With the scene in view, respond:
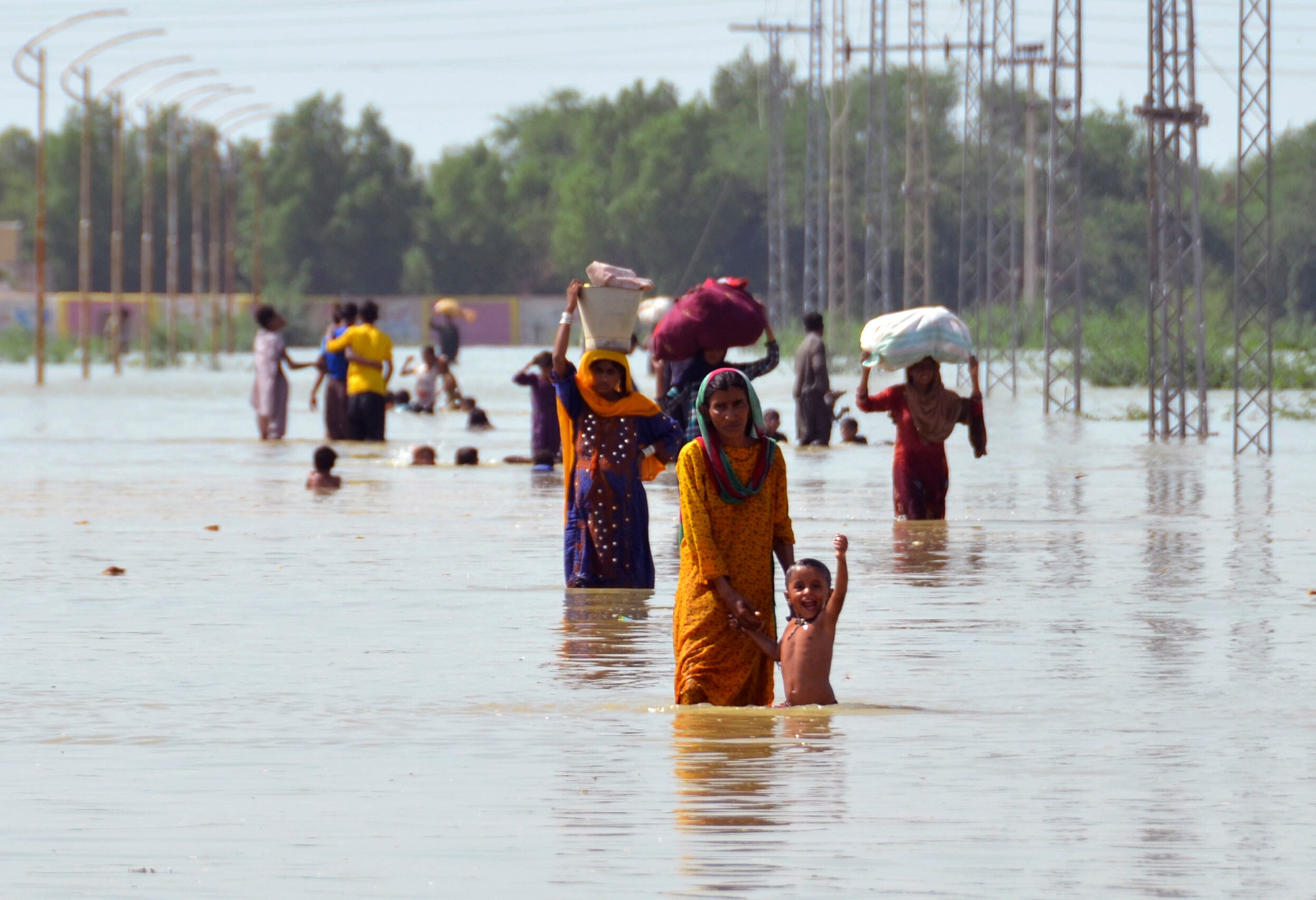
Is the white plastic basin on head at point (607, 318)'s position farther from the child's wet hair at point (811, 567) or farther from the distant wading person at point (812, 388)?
the distant wading person at point (812, 388)

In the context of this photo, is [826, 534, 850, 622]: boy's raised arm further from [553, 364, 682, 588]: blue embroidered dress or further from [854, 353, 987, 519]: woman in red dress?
[854, 353, 987, 519]: woman in red dress

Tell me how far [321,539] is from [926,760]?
8.37 meters

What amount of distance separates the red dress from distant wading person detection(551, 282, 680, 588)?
372 cm

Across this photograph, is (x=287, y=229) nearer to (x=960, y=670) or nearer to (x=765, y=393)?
(x=765, y=393)

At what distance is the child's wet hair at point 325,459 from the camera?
19047mm

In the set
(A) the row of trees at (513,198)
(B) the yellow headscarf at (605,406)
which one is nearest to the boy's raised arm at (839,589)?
(B) the yellow headscarf at (605,406)

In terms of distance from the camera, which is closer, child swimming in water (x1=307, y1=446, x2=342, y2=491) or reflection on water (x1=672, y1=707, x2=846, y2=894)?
reflection on water (x1=672, y1=707, x2=846, y2=894)

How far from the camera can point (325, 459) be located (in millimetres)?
19031

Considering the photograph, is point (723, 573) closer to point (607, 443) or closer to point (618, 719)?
point (618, 719)

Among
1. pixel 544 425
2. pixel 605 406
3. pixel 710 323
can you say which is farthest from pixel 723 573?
pixel 544 425

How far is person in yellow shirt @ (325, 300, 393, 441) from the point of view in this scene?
24.8 metres

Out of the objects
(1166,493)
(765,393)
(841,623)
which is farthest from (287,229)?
(841,623)

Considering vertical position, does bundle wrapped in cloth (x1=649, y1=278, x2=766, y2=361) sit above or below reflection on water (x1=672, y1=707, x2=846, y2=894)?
above

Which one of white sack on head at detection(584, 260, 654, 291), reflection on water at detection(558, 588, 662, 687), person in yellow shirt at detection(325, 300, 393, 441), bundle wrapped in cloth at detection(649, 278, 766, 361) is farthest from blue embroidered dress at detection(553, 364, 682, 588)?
person in yellow shirt at detection(325, 300, 393, 441)
